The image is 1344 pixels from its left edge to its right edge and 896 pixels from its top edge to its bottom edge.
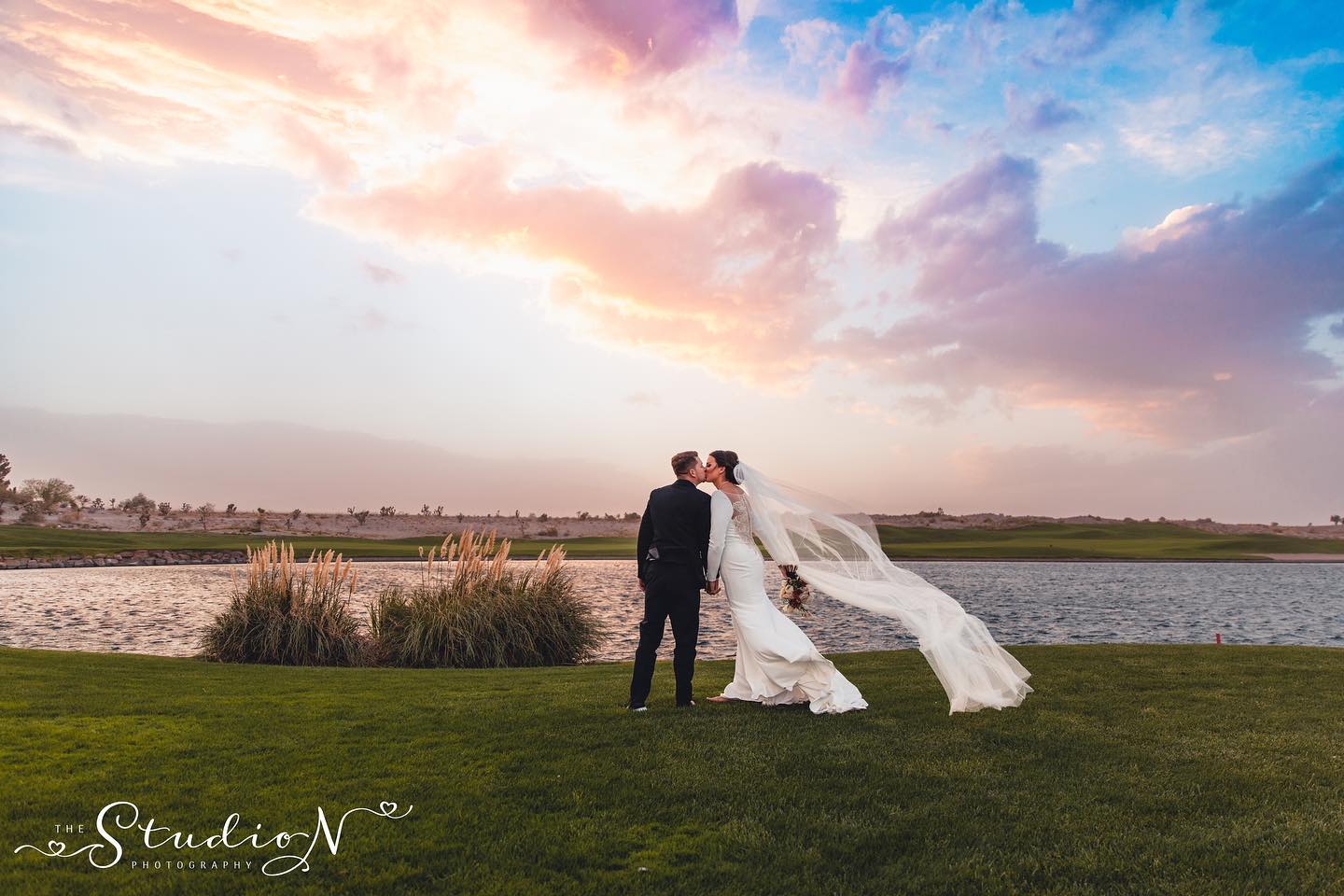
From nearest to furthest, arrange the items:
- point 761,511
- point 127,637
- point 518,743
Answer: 1. point 518,743
2. point 761,511
3. point 127,637

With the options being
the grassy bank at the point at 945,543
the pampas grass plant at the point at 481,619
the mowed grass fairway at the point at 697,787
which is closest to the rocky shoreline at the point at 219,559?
the grassy bank at the point at 945,543

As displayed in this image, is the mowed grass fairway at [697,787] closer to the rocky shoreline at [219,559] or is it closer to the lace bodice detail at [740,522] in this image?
the lace bodice detail at [740,522]

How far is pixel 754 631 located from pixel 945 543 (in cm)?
7178

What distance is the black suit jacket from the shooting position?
8.03 m

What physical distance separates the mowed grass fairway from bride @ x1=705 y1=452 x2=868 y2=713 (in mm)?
265

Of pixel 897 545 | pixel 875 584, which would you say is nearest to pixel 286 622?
pixel 875 584

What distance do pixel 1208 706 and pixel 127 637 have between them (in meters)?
18.6

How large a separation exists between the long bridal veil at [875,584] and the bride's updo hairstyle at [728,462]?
0.22 ft

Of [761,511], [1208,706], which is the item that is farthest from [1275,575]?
[761,511]

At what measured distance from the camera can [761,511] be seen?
350 inches

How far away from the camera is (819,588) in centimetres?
925

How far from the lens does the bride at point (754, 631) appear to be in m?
8.02

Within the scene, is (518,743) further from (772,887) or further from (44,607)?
(44,607)

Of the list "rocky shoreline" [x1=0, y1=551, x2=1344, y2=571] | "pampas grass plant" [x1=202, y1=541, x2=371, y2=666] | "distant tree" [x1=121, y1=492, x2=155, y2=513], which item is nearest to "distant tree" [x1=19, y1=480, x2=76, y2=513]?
"distant tree" [x1=121, y1=492, x2=155, y2=513]
